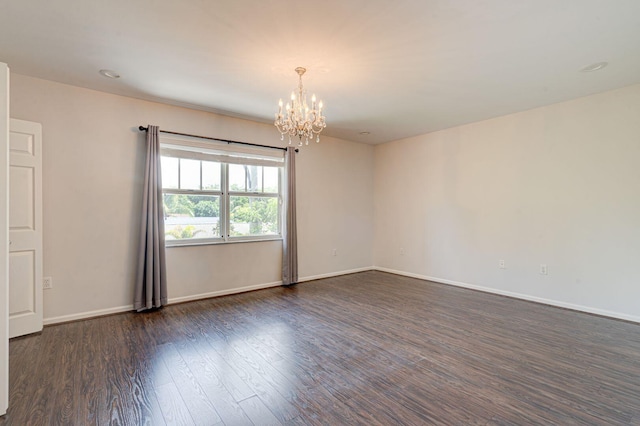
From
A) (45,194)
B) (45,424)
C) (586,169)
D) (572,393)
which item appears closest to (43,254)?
(45,194)

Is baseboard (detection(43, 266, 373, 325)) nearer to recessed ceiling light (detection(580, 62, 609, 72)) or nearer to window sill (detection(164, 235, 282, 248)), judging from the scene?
window sill (detection(164, 235, 282, 248))

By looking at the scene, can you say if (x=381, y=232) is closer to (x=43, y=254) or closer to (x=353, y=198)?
(x=353, y=198)

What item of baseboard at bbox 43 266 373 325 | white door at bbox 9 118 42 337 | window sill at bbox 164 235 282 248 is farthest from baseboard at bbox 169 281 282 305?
white door at bbox 9 118 42 337

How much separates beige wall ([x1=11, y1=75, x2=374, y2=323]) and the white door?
0.13 meters

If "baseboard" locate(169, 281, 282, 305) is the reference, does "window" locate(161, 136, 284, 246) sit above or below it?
above

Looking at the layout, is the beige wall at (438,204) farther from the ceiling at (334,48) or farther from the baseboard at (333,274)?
the ceiling at (334,48)

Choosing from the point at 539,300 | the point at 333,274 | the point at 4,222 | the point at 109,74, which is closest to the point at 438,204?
the point at 539,300

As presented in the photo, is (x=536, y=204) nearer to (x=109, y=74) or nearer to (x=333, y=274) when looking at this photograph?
(x=333, y=274)

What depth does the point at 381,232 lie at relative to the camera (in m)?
6.27

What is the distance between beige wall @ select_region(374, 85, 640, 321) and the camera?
11.4 feet

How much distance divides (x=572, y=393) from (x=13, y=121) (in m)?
5.34

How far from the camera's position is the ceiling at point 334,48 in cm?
208

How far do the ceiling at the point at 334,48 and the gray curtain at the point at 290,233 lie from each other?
1323 mm

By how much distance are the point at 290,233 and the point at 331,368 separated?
9.23 ft
